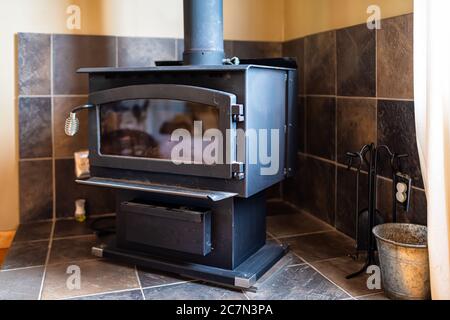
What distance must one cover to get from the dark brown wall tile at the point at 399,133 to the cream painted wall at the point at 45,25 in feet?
3.64

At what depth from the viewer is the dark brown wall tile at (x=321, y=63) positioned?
2.37 metres

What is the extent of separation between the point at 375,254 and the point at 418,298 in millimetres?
Answer: 449

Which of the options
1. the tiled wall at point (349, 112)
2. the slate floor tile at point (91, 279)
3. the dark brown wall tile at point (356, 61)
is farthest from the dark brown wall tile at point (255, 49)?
the slate floor tile at point (91, 279)

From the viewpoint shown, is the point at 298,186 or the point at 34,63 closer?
the point at 34,63

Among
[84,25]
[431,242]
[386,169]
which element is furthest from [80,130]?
[431,242]

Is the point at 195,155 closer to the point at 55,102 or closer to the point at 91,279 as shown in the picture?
Answer: the point at 91,279

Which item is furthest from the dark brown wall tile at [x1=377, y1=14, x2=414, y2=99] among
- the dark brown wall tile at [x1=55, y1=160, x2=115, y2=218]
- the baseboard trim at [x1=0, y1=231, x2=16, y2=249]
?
the baseboard trim at [x1=0, y1=231, x2=16, y2=249]

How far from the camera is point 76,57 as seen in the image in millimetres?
2480

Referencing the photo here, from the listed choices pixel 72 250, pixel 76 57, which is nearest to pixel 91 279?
pixel 72 250

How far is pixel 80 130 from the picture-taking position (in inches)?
100

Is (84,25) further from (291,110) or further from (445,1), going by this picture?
(445,1)

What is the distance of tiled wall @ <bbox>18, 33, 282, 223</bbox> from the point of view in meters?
2.42

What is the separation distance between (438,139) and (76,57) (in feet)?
5.94

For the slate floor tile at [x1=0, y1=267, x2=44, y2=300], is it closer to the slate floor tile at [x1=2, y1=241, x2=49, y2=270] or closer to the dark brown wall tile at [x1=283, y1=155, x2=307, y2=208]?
the slate floor tile at [x1=2, y1=241, x2=49, y2=270]
